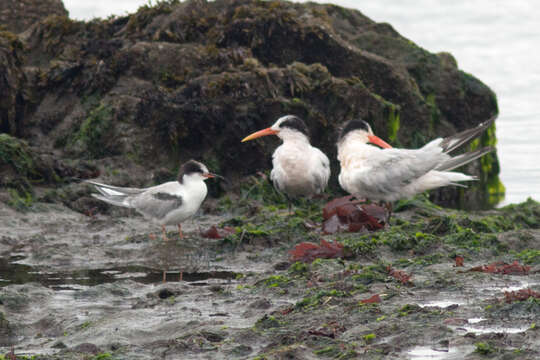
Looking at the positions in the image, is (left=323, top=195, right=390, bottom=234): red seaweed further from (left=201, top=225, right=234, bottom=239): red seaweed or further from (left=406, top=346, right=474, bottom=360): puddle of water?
(left=406, top=346, right=474, bottom=360): puddle of water

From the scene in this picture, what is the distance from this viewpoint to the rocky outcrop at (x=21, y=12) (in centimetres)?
1628

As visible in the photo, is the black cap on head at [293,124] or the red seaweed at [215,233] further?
the black cap on head at [293,124]

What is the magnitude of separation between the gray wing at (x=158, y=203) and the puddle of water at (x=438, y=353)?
5.26 meters

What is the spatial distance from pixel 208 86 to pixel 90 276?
5.79m

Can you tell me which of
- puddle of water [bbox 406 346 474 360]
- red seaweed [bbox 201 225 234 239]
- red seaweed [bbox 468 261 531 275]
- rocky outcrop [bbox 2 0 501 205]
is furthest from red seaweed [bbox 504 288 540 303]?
rocky outcrop [bbox 2 0 501 205]

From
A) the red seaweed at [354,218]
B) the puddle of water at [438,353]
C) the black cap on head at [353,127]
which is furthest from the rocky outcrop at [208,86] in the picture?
the puddle of water at [438,353]

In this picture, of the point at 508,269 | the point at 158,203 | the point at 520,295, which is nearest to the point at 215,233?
the point at 158,203

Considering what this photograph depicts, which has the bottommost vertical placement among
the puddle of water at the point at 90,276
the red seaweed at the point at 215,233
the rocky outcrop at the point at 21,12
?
the puddle of water at the point at 90,276

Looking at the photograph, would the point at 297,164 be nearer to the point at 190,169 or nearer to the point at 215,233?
the point at 190,169

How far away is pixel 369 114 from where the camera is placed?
12562 mm

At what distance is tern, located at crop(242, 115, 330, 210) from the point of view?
31.4ft

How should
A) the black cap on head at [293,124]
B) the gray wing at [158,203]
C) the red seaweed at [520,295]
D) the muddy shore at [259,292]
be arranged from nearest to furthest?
the muddy shore at [259,292] < the red seaweed at [520,295] < the gray wing at [158,203] < the black cap on head at [293,124]

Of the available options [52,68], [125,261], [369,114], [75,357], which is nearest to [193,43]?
[52,68]

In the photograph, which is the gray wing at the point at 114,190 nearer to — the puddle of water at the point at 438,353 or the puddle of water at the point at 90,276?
the puddle of water at the point at 90,276
